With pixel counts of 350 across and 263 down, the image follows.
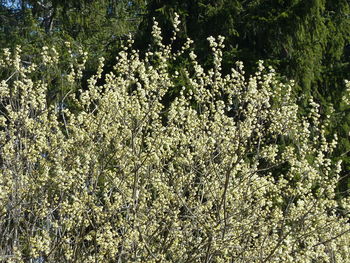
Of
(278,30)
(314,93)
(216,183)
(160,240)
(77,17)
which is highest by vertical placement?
(77,17)

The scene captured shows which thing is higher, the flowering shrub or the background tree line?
the background tree line

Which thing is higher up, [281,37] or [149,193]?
[281,37]

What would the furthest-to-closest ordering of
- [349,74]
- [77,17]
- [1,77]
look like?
[77,17], [1,77], [349,74]

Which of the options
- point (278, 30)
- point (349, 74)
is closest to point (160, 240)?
point (278, 30)

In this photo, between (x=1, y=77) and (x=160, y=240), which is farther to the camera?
(x=1, y=77)

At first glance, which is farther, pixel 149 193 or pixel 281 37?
pixel 281 37

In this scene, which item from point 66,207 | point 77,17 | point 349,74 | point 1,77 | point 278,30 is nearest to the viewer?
point 66,207

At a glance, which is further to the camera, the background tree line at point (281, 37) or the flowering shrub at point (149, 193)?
the background tree line at point (281, 37)

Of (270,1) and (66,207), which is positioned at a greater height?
(270,1)

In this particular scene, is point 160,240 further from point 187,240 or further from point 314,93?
point 314,93

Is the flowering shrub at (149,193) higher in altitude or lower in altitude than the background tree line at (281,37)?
Result: lower

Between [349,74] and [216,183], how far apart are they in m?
5.63

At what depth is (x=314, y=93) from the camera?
32.6ft

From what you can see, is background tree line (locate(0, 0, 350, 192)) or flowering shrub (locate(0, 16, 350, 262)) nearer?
flowering shrub (locate(0, 16, 350, 262))
